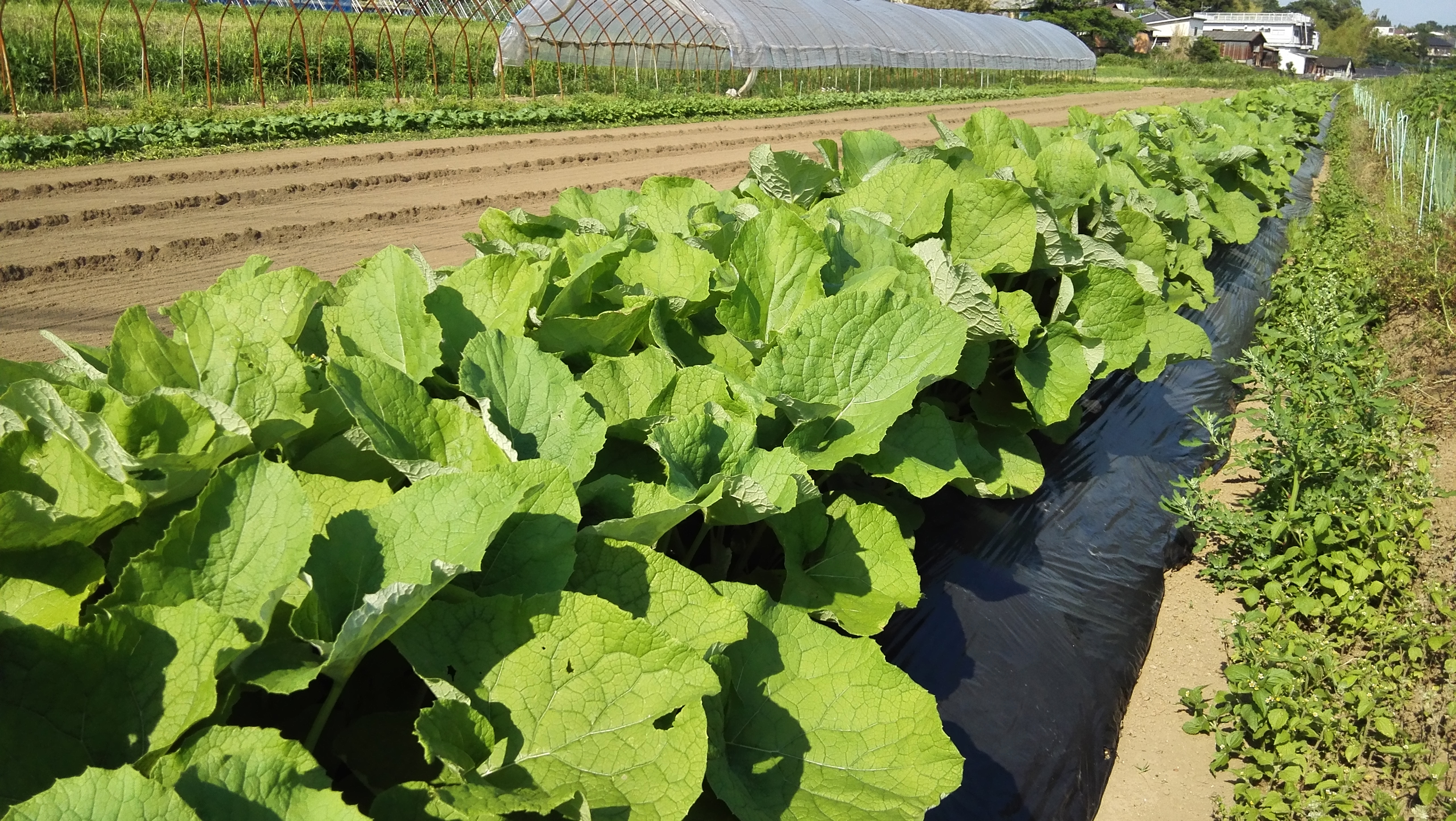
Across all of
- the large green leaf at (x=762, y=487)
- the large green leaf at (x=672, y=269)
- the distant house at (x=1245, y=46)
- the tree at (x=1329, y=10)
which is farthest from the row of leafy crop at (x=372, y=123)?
the tree at (x=1329, y=10)

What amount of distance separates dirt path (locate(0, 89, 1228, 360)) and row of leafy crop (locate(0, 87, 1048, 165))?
2.23ft

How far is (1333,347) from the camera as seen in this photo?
6.16 metres

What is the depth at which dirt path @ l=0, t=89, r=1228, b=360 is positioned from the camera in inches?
292

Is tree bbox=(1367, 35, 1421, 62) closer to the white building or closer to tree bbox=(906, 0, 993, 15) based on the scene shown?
the white building

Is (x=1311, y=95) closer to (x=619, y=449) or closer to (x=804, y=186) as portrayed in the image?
(x=804, y=186)

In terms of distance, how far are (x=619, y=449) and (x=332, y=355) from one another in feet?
1.64

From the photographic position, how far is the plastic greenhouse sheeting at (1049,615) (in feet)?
8.54

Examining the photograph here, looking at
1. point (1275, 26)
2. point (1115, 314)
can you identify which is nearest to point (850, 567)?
point (1115, 314)

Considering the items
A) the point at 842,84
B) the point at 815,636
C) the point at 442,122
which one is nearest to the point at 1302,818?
the point at 815,636

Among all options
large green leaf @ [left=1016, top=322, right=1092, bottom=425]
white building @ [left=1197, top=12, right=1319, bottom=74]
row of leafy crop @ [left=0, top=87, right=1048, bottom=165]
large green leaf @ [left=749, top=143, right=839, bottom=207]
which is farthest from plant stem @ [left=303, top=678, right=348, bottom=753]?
white building @ [left=1197, top=12, right=1319, bottom=74]

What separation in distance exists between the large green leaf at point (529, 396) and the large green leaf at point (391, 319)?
5.2 inches

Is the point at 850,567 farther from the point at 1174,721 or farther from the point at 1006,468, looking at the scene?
the point at 1174,721

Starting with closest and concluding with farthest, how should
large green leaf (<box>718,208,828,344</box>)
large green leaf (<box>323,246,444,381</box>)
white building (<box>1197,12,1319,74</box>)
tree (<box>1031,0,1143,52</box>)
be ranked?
large green leaf (<box>323,246,444,381</box>) → large green leaf (<box>718,208,828,344</box>) → tree (<box>1031,0,1143,52</box>) → white building (<box>1197,12,1319,74</box>)

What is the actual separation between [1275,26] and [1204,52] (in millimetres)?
38177
